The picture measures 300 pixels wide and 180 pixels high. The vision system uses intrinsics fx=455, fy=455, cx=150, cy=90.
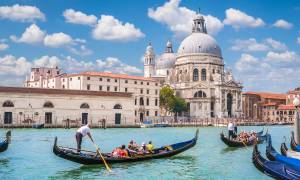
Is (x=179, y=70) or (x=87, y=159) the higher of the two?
(x=179, y=70)

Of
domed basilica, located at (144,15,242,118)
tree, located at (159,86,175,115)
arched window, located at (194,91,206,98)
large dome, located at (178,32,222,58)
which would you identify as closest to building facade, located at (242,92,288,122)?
domed basilica, located at (144,15,242,118)

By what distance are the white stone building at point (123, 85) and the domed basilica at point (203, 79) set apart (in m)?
13.9

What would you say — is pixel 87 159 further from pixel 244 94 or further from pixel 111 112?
pixel 244 94

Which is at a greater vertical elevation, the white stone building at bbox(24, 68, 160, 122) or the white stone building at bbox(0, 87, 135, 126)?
the white stone building at bbox(24, 68, 160, 122)

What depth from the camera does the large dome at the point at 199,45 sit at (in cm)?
8156

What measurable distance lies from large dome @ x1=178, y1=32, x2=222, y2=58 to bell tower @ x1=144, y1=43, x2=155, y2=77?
429 inches

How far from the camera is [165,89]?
7169cm

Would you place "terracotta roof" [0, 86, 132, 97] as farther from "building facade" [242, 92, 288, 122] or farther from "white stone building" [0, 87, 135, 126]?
"building facade" [242, 92, 288, 122]

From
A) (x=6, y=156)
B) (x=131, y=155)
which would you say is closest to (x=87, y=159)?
(x=131, y=155)

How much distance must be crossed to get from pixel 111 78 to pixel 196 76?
2434 cm

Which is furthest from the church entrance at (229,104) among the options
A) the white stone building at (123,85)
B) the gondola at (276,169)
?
the gondola at (276,169)

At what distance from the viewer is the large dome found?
8156 cm

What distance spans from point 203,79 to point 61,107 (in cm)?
4034

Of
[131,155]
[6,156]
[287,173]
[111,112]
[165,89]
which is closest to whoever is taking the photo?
[287,173]
